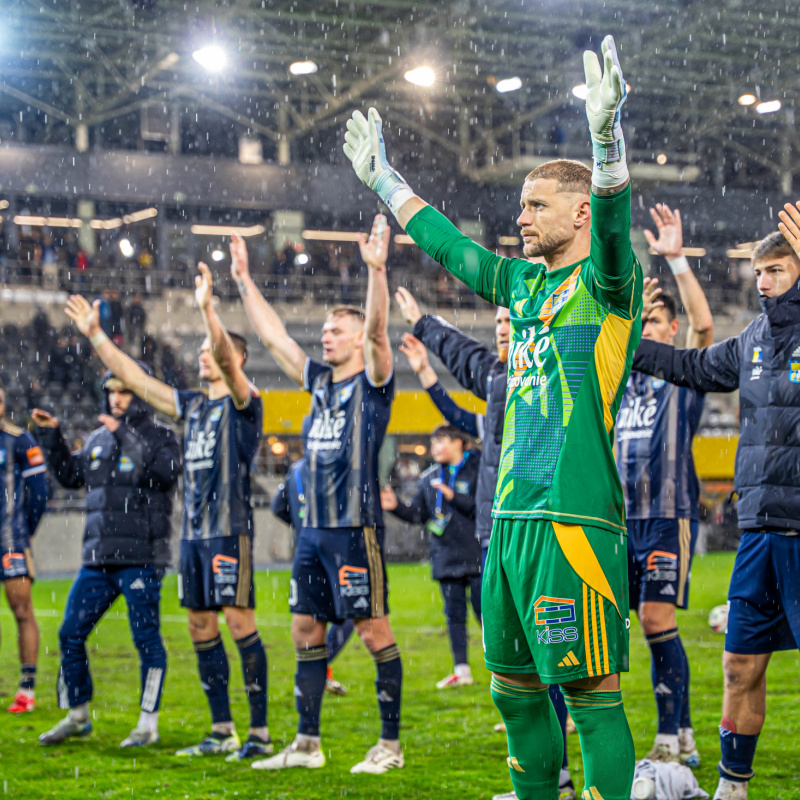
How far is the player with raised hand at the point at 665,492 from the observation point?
4.99 meters

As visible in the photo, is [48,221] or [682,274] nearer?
[682,274]

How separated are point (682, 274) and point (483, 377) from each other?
3.78 ft

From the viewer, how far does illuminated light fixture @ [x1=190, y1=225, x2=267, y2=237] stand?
29.2 metres

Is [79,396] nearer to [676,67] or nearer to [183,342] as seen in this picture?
[183,342]

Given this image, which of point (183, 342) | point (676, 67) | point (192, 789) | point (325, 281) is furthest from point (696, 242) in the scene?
point (192, 789)

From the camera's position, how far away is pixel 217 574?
18.7 ft

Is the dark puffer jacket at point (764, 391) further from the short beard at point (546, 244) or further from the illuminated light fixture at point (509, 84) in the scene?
the illuminated light fixture at point (509, 84)

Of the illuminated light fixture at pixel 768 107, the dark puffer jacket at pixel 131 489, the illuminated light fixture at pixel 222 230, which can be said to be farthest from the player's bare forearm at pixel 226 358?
the illuminated light fixture at pixel 768 107

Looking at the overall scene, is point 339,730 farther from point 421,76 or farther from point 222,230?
point 222,230

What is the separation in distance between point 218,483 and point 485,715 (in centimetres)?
239

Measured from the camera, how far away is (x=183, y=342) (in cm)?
2522

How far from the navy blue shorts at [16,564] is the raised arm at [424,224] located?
476 cm

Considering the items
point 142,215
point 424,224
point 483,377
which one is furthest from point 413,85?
point 424,224

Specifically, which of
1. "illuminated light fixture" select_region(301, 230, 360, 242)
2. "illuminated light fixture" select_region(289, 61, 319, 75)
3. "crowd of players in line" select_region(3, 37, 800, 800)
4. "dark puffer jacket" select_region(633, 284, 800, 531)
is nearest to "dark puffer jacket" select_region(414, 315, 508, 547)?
"crowd of players in line" select_region(3, 37, 800, 800)
